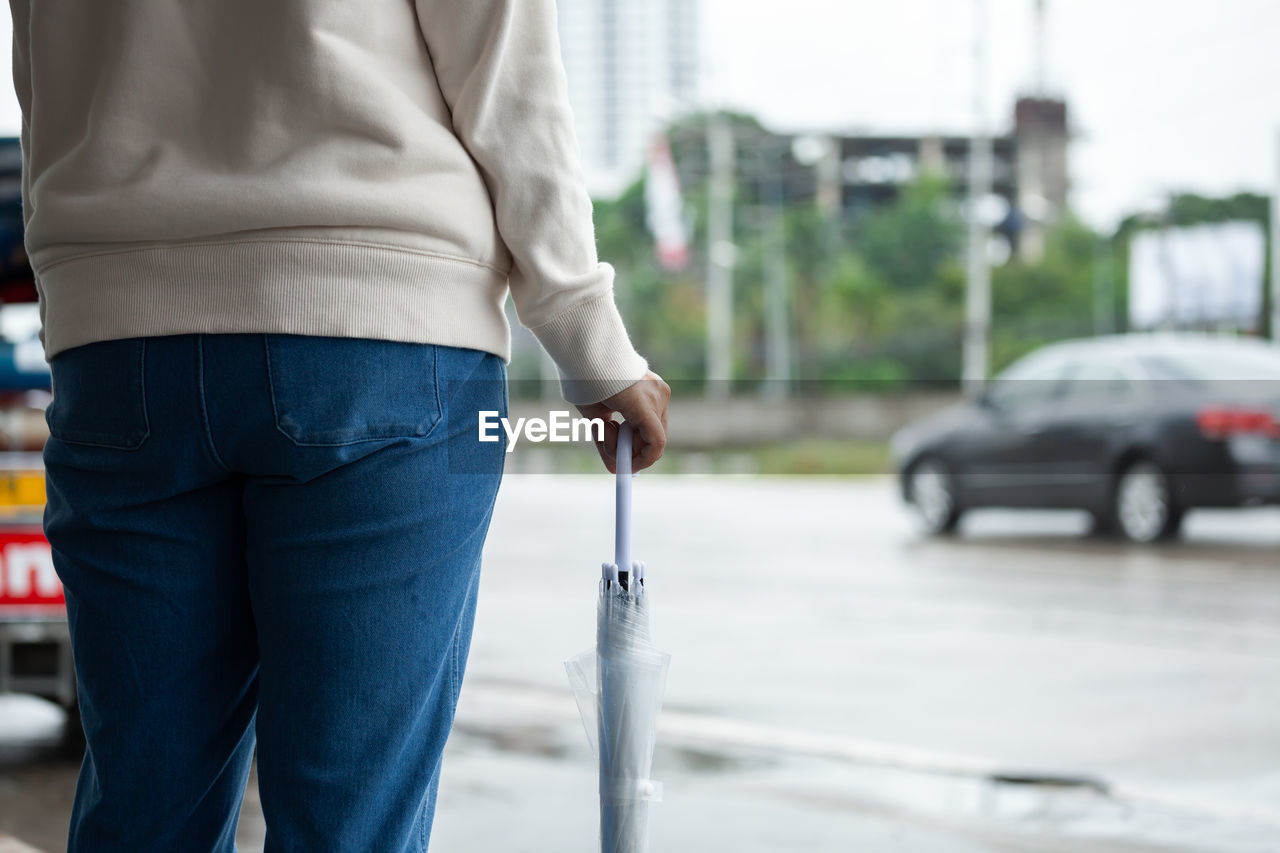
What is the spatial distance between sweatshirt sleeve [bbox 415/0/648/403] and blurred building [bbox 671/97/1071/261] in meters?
67.0

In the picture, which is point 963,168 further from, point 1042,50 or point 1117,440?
point 1117,440

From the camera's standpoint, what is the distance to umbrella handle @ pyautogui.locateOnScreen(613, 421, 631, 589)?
1537mm

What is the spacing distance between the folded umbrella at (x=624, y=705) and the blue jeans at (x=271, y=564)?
15 centimetres

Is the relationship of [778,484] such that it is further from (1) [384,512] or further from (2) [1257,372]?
(1) [384,512]

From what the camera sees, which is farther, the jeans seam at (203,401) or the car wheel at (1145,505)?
the car wheel at (1145,505)

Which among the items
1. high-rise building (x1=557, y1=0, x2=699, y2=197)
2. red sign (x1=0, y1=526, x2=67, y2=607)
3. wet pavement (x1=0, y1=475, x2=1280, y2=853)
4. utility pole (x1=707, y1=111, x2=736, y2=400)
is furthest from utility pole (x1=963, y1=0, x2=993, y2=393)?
high-rise building (x1=557, y1=0, x2=699, y2=197)

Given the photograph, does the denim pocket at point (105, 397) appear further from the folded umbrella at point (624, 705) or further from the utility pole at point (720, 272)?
the utility pole at point (720, 272)

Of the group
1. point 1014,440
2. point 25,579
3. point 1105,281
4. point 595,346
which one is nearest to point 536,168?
point 595,346

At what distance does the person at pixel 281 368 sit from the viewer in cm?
138

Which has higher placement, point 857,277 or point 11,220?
point 857,277

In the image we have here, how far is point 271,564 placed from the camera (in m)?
1.39

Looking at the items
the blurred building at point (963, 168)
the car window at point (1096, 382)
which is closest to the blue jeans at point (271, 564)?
the car window at point (1096, 382)

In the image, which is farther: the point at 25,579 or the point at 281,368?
the point at 25,579

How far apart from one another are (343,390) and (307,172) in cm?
20
